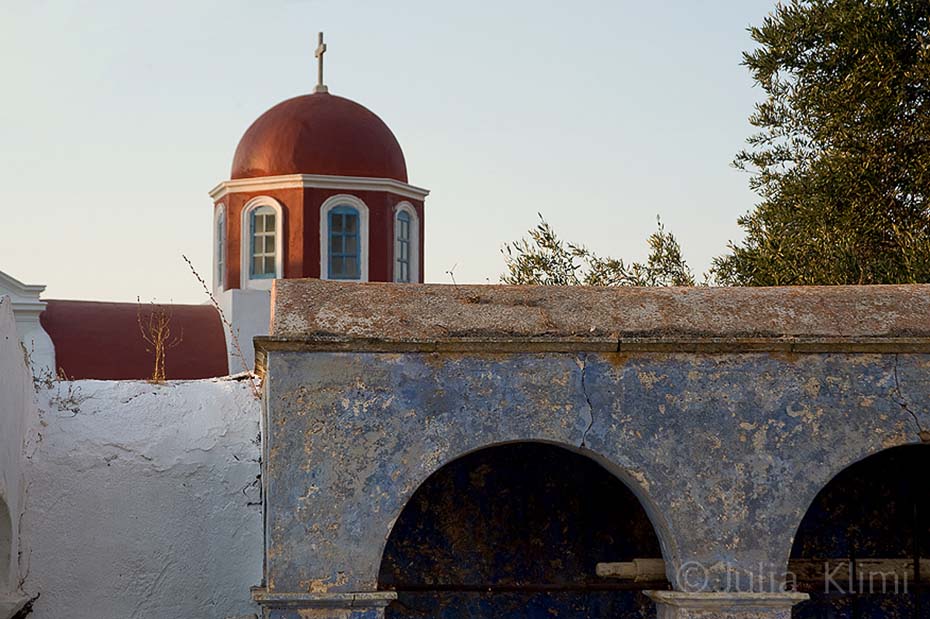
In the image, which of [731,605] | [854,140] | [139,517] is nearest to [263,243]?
[854,140]

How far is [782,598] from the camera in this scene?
5648mm

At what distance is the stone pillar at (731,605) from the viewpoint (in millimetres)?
5625

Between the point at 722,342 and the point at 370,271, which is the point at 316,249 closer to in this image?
the point at 370,271

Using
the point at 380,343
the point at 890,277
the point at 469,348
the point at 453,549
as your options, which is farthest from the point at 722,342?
the point at 890,277

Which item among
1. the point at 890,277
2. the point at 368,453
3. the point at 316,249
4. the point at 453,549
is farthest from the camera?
the point at 316,249

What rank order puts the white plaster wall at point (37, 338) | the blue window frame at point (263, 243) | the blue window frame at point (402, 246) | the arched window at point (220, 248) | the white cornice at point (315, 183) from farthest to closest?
the arched window at point (220, 248)
the blue window frame at point (402, 246)
the blue window frame at point (263, 243)
the white cornice at point (315, 183)
the white plaster wall at point (37, 338)

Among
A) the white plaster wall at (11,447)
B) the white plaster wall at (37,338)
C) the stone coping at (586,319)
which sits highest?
the white plaster wall at (37,338)

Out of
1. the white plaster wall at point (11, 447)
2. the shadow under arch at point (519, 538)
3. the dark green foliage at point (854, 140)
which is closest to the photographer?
the white plaster wall at point (11, 447)

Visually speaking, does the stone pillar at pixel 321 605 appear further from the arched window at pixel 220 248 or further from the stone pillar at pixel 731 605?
the arched window at pixel 220 248

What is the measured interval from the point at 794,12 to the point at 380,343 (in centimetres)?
818

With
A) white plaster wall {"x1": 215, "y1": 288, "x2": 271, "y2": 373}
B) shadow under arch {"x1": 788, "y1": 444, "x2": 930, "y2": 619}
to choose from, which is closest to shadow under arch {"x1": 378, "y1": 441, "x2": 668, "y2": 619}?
shadow under arch {"x1": 788, "y1": 444, "x2": 930, "y2": 619}

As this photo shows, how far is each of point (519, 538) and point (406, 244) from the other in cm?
1077

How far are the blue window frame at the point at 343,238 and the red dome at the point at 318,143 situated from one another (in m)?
0.53

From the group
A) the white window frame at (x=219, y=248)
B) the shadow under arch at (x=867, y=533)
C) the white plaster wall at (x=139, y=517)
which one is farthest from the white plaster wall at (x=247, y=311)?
the shadow under arch at (x=867, y=533)
